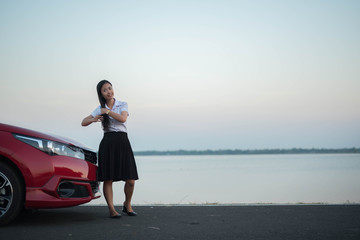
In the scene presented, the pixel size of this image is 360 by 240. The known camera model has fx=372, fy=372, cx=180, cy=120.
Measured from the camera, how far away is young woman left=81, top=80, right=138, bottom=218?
15.2 feet

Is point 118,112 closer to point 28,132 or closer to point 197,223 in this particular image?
point 28,132

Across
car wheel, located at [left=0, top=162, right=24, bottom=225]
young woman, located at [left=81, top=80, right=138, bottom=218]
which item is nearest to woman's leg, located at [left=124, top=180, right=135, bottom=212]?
young woman, located at [left=81, top=80, right=138, bottom=218]

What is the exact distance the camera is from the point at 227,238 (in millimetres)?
3434

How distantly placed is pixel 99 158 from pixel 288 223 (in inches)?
93.4

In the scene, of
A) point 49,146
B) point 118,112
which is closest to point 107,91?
point 118,112

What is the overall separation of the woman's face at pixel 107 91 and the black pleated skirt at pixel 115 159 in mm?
476

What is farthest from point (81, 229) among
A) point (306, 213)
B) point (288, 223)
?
point (306, 213)

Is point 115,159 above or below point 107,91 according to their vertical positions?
below

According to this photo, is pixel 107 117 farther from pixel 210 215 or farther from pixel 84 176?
pixel 210 215

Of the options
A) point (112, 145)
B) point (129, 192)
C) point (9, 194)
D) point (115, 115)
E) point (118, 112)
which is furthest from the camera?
Result: point (129, 192)

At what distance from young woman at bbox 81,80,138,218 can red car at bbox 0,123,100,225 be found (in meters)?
0.48

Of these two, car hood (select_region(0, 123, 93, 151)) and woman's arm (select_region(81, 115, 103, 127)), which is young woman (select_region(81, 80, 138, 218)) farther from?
car hood (select_region(0, 123, 93, 151))

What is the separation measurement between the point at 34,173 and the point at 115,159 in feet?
3.39

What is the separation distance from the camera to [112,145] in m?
4.68
